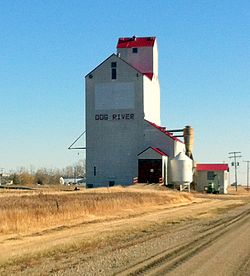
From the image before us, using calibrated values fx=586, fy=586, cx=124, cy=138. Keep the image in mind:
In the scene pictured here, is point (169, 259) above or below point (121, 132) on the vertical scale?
below

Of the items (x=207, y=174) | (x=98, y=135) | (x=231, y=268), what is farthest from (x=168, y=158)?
(x=231, y=268)

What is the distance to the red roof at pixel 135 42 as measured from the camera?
3816 inches

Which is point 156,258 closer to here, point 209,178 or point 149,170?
point 149,170

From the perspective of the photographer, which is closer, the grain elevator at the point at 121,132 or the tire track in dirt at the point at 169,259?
the tire track in dirt at the point at 169,259

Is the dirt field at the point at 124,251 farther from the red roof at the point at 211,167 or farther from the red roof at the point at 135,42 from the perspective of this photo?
the red roof at the point at 211,167

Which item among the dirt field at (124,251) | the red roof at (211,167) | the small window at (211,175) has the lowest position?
the dirt field at (124,251)

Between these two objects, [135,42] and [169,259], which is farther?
[135,42]

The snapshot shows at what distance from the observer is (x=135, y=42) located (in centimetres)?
9781

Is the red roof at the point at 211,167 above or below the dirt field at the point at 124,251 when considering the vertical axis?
above

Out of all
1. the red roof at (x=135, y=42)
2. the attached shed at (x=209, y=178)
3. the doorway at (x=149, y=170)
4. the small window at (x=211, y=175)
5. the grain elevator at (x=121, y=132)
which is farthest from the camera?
the small window at (x=211, y=175)

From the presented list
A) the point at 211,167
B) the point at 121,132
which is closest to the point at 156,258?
the point at 121,132

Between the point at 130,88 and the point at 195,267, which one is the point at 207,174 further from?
the point at 195,267

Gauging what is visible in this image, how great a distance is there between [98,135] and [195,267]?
239 ft

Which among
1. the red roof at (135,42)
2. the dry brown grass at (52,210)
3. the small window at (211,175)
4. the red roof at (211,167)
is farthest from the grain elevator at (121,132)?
the dry brown grass at (52,210)
